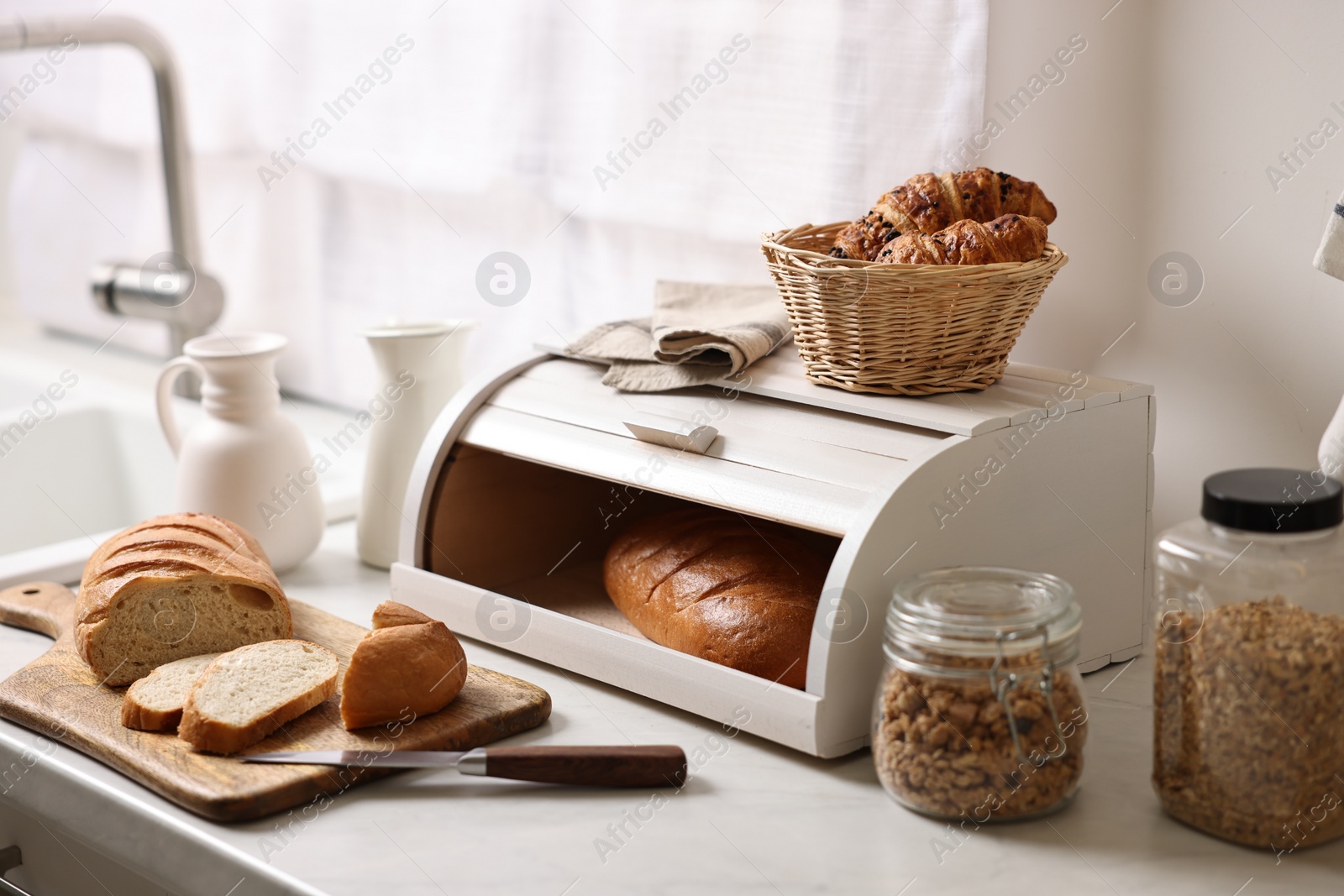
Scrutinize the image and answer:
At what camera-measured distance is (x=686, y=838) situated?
0.79 meters

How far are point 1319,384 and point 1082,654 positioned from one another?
30 cm

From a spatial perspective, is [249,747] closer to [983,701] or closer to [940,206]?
[983,701]

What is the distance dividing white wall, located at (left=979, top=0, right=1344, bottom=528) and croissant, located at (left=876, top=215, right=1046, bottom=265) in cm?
23

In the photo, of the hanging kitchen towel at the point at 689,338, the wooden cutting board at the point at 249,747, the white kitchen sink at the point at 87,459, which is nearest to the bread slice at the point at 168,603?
the wooden cutting board at the point at 249,747

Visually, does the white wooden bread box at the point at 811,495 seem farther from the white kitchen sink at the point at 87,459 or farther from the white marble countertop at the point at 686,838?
the white kitchen sink at the point at 87,459

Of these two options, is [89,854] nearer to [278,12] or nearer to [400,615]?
[400,615]

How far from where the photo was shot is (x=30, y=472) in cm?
186

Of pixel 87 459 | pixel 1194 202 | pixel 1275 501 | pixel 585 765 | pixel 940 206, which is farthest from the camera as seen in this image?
pixel 87 459

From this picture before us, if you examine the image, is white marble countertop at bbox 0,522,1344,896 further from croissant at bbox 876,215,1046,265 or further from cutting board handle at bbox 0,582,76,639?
croissant at bbox 876,215,1046,265

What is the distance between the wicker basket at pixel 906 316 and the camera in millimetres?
904

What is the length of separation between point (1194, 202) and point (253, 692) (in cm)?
88

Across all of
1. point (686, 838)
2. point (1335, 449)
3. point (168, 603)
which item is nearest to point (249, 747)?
point (168, 603)

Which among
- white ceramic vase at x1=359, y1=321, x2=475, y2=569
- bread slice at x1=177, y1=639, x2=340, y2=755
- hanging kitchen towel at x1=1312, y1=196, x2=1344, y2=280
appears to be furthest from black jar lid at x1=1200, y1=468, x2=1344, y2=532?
white ceramic vase at x1=359, y1=321, x2=475, y2=569

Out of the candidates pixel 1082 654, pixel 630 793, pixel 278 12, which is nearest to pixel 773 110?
pixel 1082 654
